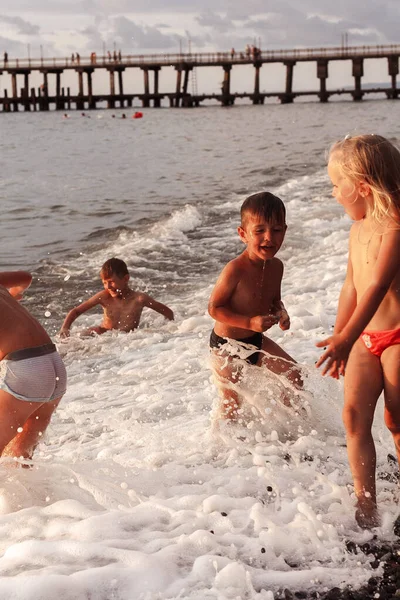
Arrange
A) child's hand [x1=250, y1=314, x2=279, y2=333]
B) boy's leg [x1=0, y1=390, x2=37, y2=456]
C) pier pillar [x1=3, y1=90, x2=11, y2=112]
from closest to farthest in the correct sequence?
boy's leg [x1=0, y1=390, x2=37, y2=456] → child's hand [x1=250, y1=314, x2=279, y2=333] → pier pillar [x1=3, y1=90, x2=11, y2=112]

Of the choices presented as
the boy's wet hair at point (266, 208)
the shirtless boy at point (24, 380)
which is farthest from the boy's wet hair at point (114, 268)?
the shirtless boy at point (24, 380)

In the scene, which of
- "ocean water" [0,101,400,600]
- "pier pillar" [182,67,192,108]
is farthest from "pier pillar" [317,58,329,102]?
"ocean water" [0,101,400,600]

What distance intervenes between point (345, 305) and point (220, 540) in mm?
1169

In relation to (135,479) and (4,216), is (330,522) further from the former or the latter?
Answer: (4,216)

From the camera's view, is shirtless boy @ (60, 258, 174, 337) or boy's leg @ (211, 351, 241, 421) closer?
boy's leg @ (211, 351, 241, 421)

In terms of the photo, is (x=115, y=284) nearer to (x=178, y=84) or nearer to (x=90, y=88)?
(x=178, y=84)

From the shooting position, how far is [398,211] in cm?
344

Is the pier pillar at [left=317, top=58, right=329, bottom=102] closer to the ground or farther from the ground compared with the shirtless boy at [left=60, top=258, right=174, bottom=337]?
farther from the ground

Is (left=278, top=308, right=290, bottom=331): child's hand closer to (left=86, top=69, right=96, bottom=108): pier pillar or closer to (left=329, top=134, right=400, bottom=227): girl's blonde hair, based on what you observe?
(left=329, top=134, right=400, bottom=227): girl's blonde hair

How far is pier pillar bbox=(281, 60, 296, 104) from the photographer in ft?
216

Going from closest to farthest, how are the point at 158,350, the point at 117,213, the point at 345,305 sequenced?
the point at 345,305, the point at 158,350, the point at 117,213

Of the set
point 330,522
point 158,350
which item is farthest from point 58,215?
point 330,522

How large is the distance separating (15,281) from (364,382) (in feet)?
5.94

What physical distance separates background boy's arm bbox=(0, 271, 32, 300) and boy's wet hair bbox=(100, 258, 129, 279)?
352 cm
